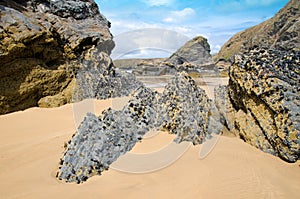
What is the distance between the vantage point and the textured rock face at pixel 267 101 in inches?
109

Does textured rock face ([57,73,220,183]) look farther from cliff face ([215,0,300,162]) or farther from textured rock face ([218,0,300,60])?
textured rock face ([218,0,300,60])

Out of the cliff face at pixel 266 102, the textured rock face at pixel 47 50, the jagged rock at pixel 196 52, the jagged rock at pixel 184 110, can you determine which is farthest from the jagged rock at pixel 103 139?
the jagged rock at pixel 196 52

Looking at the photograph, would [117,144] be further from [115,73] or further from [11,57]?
[115,73]

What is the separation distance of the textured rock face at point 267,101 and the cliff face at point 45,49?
525 centimetres

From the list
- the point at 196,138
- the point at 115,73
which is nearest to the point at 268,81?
the point at 196,138

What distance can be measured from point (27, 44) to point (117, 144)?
4.89 m

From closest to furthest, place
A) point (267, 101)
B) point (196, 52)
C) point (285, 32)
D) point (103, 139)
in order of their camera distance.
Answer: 1. point (103, 139)
2. point (267, 101)
3. point (285, 32)
4. point (196, 52)

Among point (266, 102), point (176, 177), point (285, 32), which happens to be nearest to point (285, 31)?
→ point (285, 32)

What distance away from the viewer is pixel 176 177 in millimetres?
2355

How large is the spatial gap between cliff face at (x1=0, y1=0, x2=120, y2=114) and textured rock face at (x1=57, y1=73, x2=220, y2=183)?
4022mm

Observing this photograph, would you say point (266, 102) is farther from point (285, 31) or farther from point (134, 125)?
point (285, 31)

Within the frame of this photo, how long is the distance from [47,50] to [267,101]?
6.26 m

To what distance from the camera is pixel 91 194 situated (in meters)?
2.10

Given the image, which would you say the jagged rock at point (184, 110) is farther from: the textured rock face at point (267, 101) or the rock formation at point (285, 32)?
the rock formation at point (285, 32)
